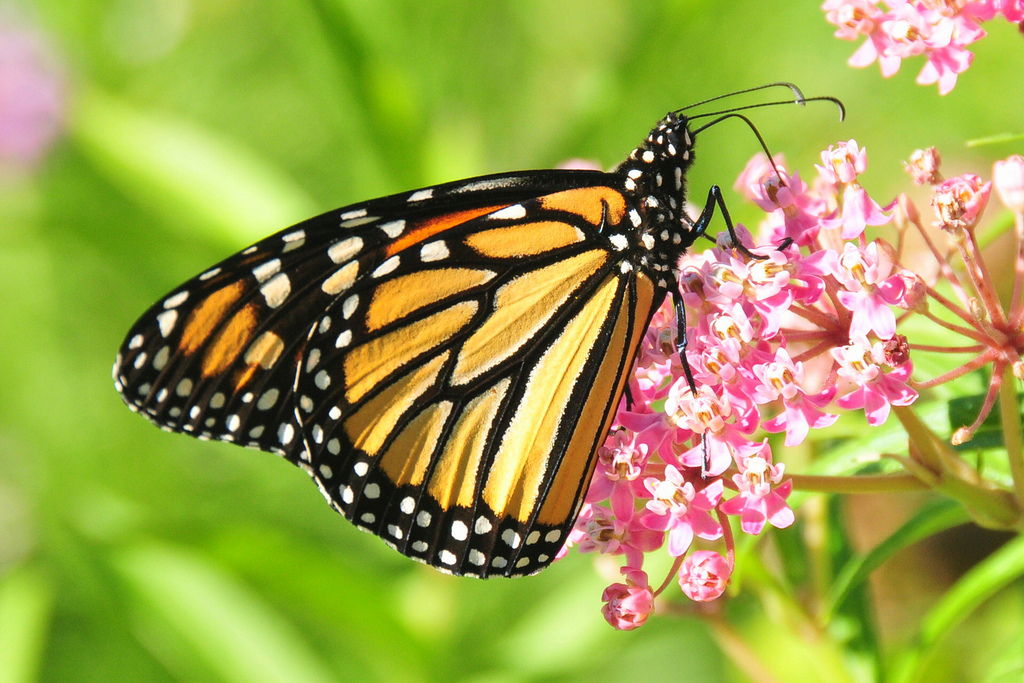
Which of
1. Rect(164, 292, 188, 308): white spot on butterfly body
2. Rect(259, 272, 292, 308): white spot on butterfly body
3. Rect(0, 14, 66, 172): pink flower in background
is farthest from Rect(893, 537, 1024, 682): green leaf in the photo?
Rect(0, 14, 66, 172): pink flower in background

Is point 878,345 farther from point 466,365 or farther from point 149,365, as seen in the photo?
point 149,365

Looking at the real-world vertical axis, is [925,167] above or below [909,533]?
above

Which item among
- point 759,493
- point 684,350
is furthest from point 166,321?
point 759,493

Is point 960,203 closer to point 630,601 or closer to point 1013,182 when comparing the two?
point 1013,182

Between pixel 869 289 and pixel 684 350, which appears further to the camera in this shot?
pixel 684 350

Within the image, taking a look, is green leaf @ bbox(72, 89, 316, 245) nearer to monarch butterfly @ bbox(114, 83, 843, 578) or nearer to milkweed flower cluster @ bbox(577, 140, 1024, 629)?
monarch butterfly @ bbox(114, 83, 843, 578)

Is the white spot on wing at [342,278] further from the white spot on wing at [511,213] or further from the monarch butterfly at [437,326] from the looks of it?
the white spot on wing at [511,213]

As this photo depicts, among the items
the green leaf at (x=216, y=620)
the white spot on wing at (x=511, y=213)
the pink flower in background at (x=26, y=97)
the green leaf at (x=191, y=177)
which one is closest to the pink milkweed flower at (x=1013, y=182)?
the white spot on wing at (x=511, y=213)
